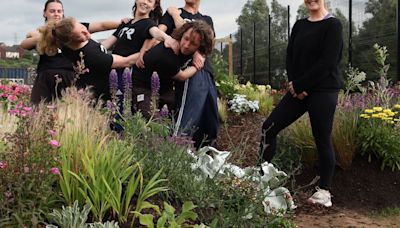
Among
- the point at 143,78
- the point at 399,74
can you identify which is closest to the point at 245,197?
the point at 143,78

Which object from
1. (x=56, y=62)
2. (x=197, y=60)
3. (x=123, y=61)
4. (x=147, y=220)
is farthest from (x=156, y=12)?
(x=147, y=220)

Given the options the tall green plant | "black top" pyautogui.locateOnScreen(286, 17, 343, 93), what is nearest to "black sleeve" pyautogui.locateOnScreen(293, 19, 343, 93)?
"black top" pyautogui.locateOnScreen(286, 17, 343, 93)

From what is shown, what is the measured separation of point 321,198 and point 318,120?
638 millimetres

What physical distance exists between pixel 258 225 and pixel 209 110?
210 centimetres

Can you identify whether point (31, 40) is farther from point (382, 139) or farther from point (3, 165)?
point (382, 139)

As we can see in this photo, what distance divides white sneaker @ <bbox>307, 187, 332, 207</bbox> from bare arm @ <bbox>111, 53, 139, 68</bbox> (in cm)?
180

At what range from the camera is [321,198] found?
4.51 meters

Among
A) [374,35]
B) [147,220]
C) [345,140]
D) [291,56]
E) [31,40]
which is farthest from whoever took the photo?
[374,35]

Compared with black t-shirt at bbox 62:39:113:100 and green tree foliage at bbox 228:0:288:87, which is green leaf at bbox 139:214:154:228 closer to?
black t-shirt at bbox 62:39:113:100

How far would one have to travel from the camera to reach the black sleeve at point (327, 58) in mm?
4340

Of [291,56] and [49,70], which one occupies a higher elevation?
[291,56]

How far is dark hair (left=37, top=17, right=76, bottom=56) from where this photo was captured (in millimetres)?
4000

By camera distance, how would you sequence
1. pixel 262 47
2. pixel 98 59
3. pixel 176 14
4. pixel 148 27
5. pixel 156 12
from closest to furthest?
pixel 98 59 → pixel 148 27 → pixel 176 14 → pixel 156 12 → pixel 262 47

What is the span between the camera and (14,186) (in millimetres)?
2488
